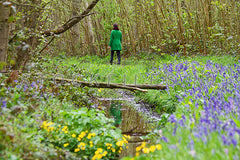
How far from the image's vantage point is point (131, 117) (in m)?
5.31

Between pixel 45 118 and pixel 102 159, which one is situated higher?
pixel 45 118

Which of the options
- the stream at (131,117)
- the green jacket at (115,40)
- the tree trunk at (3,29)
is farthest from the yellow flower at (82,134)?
the green jacket at (115,40)

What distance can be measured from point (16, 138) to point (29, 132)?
1.29 feet

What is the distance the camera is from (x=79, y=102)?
17.6 ft

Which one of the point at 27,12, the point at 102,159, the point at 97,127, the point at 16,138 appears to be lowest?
the point at 102,159

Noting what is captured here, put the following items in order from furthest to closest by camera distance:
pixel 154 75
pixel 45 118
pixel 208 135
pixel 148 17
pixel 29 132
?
pixel 148 17, pixel 154 75, pixel 45 118, pixel 29 132, pixel 208 135

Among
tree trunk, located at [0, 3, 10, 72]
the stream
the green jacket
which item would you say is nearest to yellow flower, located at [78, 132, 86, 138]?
the stream

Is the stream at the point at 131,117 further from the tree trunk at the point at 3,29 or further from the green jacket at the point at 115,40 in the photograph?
the green jacket at the point at 115,40

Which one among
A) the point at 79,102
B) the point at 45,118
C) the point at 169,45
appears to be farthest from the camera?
the point at 169,45

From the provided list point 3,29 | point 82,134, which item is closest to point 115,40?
point 3,29

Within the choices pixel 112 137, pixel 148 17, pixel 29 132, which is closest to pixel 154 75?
pixel 112 137

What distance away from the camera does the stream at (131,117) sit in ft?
12.9

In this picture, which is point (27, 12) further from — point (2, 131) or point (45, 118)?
point (2, 131)

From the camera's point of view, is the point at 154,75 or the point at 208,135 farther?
the point at 154,75
